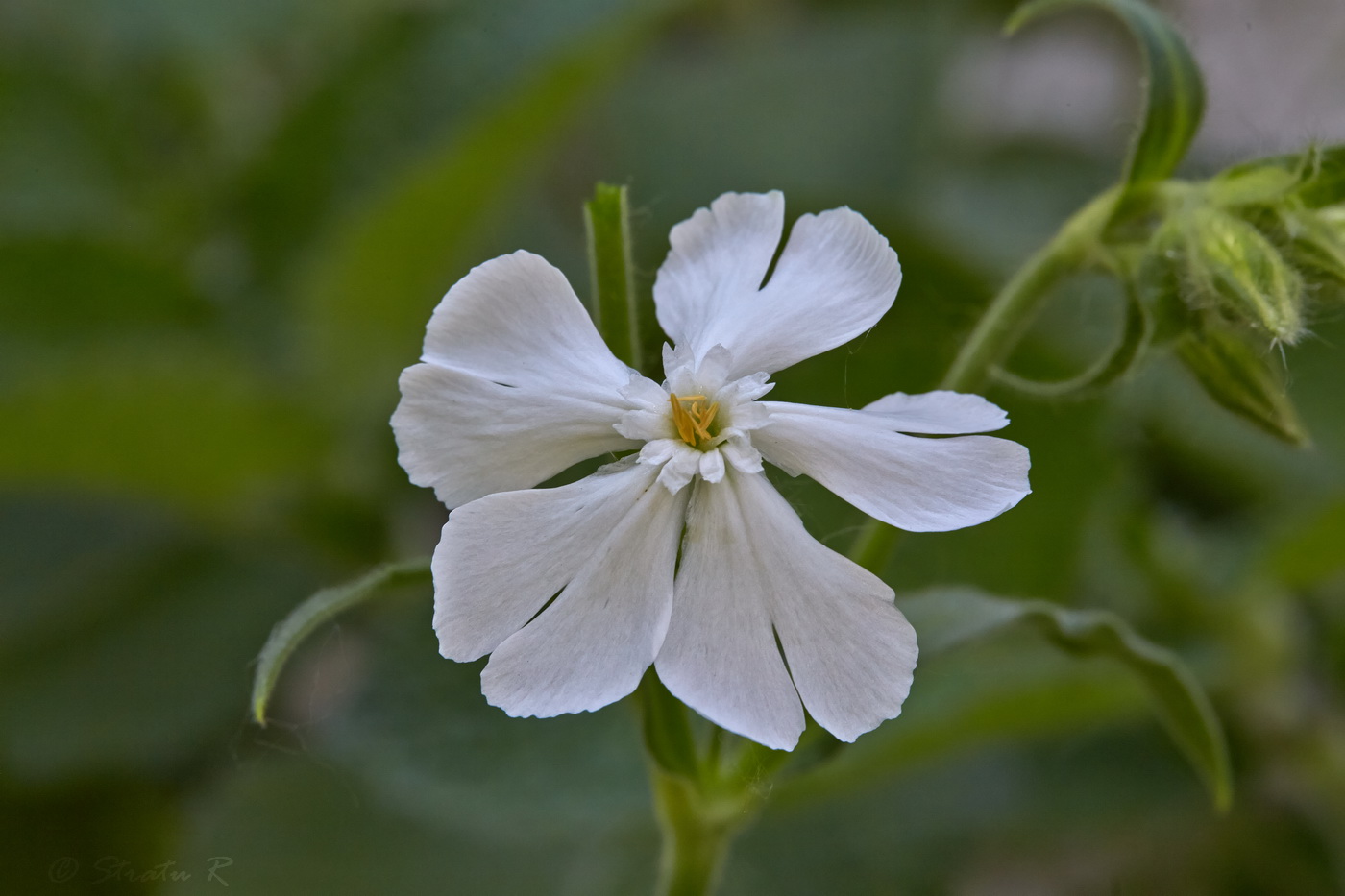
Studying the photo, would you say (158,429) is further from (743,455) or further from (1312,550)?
(1312,550)

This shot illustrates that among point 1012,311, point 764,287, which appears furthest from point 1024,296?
point 764,287

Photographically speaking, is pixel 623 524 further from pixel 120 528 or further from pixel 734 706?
pixel 120 528

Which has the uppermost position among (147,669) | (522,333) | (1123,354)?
(522,333)

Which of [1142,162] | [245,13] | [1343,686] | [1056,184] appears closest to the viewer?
[1142,162]

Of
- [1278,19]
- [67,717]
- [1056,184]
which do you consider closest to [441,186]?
[67,717]

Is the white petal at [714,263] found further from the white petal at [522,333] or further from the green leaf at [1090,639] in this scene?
the green leaf at [1090,639]

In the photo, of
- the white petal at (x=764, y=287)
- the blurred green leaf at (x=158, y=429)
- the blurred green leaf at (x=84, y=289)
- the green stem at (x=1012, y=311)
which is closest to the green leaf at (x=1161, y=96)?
the green stem at (x=1012, y=311)
